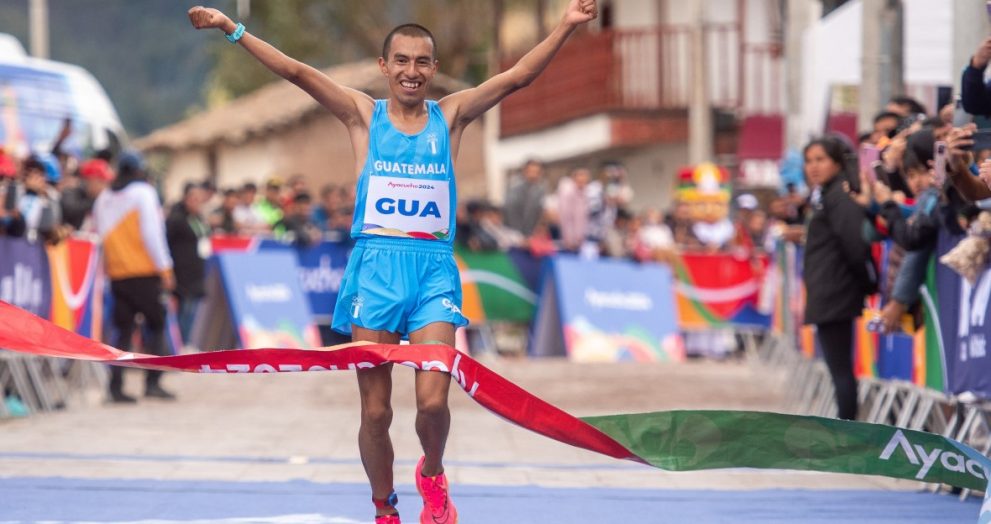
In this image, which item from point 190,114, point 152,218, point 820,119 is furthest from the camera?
point 190,114

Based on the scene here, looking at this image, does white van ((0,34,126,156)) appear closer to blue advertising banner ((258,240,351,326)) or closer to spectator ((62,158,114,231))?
blue advertising banner ((258,240,351,326))

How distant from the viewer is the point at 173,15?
355 ft

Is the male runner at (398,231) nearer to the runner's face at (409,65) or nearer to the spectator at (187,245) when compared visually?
the runner's face at (409,65)

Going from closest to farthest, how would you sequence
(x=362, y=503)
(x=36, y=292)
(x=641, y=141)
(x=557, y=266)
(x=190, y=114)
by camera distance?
(x=362, y=503) < (x=36, y=292) < (x=557, y=266) < (x=641, y=141) < (x=190, y=114)

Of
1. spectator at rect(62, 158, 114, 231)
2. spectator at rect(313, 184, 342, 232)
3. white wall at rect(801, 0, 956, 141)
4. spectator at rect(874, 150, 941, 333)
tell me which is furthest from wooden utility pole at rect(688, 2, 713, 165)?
spectator at rect(874, 150, 941, 333)

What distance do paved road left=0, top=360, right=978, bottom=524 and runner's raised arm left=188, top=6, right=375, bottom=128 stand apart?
1.87 m

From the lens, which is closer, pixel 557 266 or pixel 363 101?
pixel 363 101

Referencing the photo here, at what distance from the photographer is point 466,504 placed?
916 cm

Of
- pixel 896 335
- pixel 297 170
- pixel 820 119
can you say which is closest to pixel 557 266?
pixel 820 119

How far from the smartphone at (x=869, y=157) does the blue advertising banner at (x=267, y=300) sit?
9.87 metres

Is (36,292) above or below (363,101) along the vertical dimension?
below

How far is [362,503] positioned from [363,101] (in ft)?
7.47

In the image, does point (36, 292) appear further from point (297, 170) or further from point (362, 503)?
point (297, 170)

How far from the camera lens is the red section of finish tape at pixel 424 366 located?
7.22m
